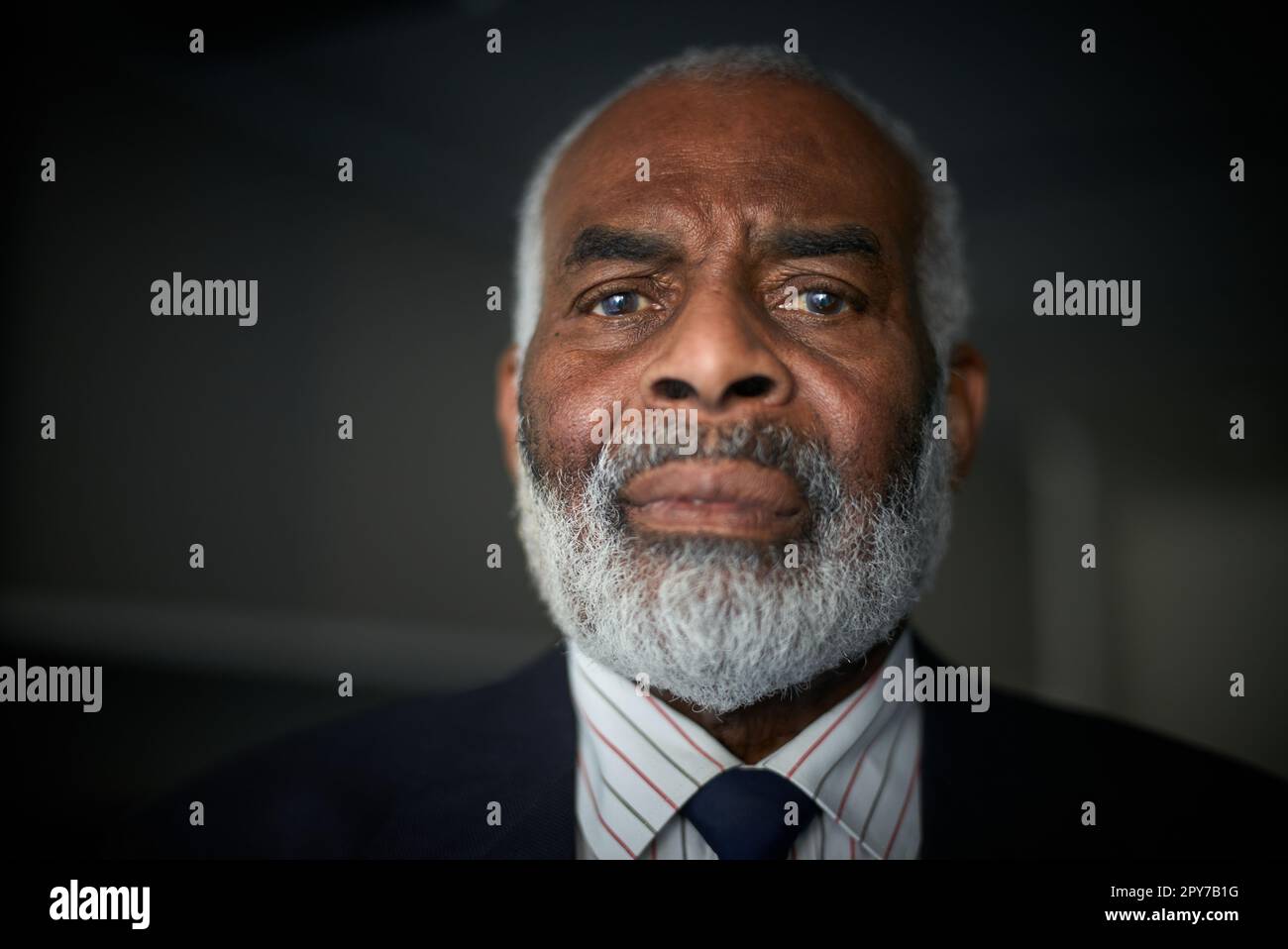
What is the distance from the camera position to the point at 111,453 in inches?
67.1

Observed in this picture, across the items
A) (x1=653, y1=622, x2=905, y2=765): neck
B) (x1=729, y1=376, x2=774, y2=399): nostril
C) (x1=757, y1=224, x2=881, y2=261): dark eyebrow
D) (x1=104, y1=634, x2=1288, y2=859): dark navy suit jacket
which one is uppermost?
(x1=757, y1=224, x2=881, y2=261): dark eyebrow

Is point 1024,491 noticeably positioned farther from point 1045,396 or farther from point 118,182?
point 118,182

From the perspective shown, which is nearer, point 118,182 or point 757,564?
point 757,564

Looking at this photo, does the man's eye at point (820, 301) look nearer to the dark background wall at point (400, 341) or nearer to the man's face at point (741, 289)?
the man's face at point (741, 289)

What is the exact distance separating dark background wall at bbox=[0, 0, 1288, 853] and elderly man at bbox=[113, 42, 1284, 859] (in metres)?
0.45

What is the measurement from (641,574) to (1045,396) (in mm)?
2220

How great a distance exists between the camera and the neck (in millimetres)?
1232

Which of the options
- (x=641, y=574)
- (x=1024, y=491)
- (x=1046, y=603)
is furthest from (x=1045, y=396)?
(x=641, y=574)

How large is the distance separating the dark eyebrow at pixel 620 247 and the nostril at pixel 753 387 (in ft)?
Result: 0.64

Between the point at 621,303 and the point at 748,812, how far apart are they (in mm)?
673

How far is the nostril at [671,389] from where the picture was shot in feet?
3.73

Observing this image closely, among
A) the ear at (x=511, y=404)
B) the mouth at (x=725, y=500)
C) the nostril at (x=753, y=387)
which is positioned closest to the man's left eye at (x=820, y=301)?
the nostril at (x=753, y=387)

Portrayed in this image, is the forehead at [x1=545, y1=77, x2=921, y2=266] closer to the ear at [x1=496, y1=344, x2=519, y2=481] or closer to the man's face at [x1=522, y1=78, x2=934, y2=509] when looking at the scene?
the man's face at [x1=522, y1=78, x2=934, y2=509]

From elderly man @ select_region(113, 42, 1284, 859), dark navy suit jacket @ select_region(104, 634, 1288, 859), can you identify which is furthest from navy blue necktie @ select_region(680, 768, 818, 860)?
dark navy suit jacket @ select_region(104, 634, 1288, 859)
